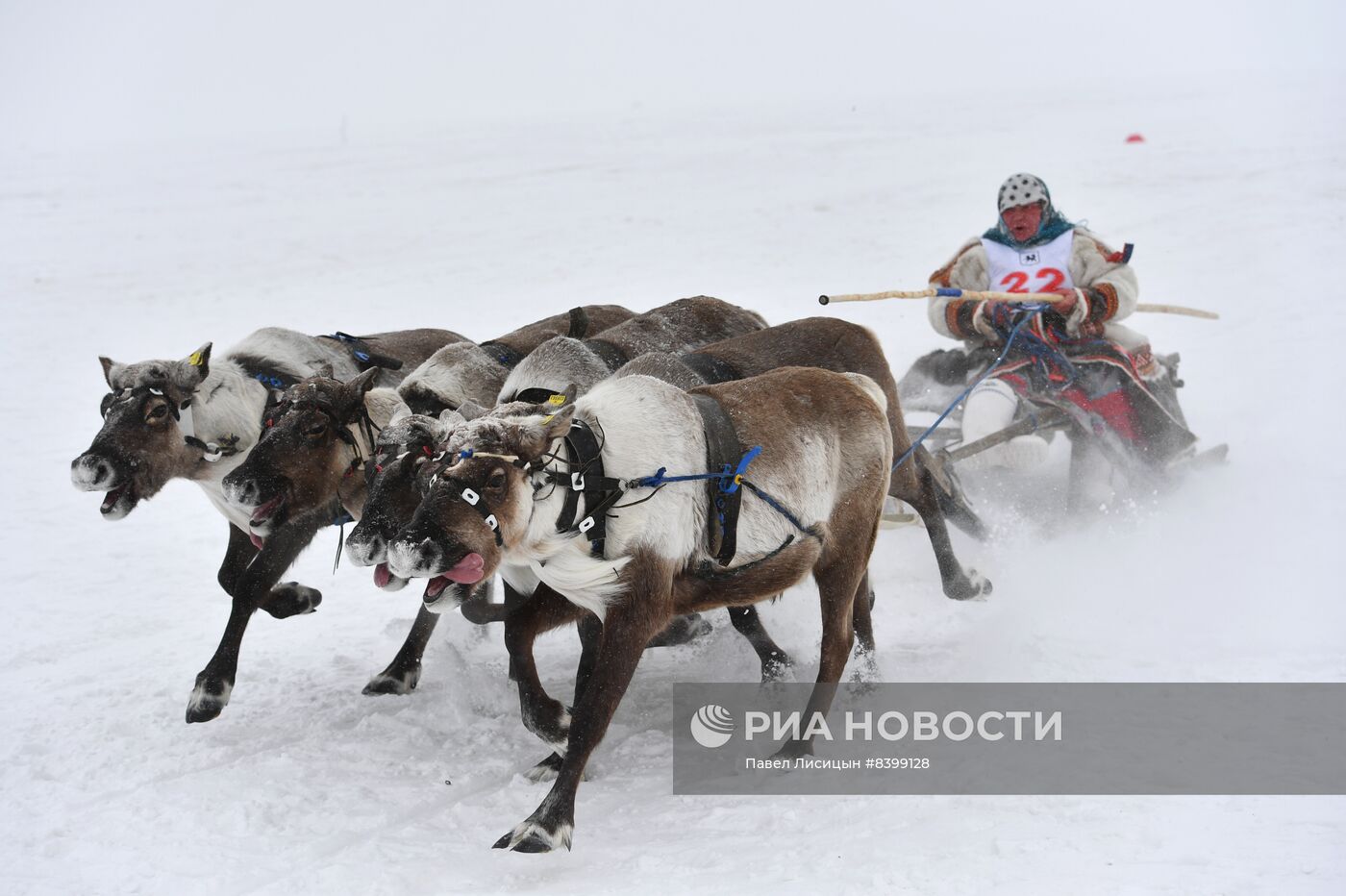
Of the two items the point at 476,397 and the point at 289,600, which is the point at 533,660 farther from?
the point at 289,600

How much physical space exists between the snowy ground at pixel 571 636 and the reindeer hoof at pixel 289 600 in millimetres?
299

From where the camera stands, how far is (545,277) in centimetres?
1421

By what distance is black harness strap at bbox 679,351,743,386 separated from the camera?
5.14 metres

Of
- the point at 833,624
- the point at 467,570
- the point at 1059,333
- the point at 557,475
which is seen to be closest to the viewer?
the point at 467,570

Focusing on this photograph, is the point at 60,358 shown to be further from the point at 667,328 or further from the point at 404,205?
the point at 667,328

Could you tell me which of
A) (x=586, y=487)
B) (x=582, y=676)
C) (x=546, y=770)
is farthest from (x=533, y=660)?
(x=586, y=487)

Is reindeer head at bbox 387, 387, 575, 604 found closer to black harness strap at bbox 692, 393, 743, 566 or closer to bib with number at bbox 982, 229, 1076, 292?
black harness strap at bbox 692, 393, 743, 566

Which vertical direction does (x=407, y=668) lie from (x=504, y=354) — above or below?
below

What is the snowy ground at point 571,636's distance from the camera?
393cm

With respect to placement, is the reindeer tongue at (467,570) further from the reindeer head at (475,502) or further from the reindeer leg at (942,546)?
the reindeer leg at (942,546)

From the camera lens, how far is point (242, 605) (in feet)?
16.9

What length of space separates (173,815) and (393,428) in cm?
158

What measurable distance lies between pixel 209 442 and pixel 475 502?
1982mm

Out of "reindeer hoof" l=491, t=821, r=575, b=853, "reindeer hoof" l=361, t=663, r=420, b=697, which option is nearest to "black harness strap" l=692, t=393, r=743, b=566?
"reindeer hoof" l=491, t=821, r=575, b=853
